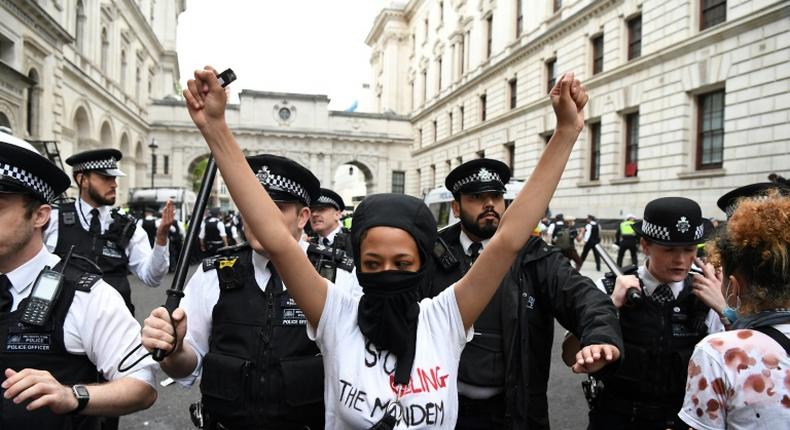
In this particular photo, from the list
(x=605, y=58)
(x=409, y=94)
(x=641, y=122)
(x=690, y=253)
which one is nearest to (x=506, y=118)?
(x=605, y=58)

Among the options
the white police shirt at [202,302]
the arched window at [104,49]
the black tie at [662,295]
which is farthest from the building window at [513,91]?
the white police shirt at [202,302]

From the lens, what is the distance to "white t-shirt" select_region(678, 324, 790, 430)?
1512mm

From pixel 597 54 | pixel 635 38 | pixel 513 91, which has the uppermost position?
pixel 513 91

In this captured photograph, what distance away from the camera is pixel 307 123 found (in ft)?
145

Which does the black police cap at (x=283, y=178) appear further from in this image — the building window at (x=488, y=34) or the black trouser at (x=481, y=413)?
the building window at (x=488, y=34)

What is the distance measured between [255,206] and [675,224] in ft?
6.84

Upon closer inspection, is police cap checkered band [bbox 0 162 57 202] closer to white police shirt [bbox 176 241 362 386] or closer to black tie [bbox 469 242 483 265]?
white police shirt [bbox 176 241 362 386]

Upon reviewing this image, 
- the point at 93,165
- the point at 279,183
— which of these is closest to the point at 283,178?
the point at 279,183

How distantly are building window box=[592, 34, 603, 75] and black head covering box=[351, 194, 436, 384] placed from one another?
75.2ft

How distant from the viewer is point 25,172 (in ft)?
6.03

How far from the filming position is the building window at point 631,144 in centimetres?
1981

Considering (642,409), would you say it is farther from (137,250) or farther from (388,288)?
(137,250)

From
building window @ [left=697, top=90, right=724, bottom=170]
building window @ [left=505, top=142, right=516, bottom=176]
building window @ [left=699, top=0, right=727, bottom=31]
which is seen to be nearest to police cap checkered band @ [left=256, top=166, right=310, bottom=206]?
building window @ [left=697, top=90, right=724, bottom=170]

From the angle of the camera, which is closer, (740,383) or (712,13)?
(740,383)
